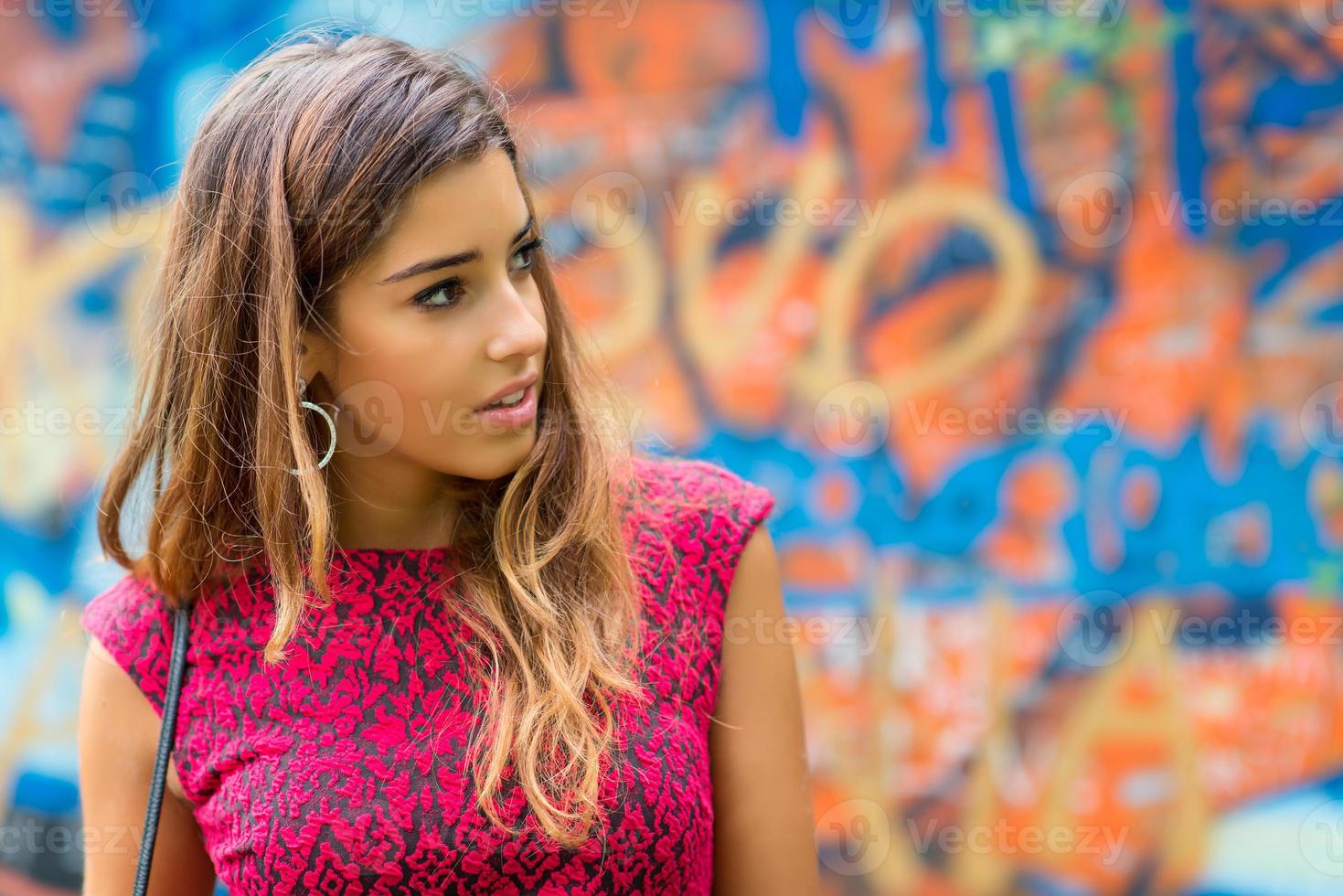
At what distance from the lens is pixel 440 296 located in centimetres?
163

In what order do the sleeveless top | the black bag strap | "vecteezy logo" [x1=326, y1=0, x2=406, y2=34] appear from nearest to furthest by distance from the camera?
the sleeveless top, the black bag strap, "vecteezy logo" [x1=326, y1=0, x2=406, y2=34]

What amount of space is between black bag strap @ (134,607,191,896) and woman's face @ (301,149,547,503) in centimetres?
44

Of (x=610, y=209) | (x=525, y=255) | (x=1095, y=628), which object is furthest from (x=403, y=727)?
(x=1095, y=628)

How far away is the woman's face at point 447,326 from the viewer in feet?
5.26

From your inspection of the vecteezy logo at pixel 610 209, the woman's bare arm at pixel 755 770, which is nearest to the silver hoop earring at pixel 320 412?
the woman's bare arm at pixel 755 770

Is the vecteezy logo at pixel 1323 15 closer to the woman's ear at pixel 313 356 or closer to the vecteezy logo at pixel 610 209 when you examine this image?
the vecteezy logo at pixel 610 209

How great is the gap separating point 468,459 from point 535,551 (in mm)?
186

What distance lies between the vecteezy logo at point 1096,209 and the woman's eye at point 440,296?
1894 mm

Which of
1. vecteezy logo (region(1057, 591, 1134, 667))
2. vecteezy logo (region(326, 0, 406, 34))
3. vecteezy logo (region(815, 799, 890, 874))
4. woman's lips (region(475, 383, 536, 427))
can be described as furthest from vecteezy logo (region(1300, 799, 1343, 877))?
vecteezy logo (region(326, 0, 406, 34))

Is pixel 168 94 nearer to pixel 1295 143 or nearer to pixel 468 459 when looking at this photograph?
pixel 468 459

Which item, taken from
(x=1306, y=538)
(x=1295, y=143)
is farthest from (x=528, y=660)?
(x=1295, y=143)

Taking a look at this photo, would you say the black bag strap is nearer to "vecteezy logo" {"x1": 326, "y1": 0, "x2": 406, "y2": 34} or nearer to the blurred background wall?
the blurred background wall

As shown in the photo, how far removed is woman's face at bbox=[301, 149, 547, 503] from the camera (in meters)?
1.60

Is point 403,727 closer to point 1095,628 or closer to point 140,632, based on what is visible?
point 140,632
